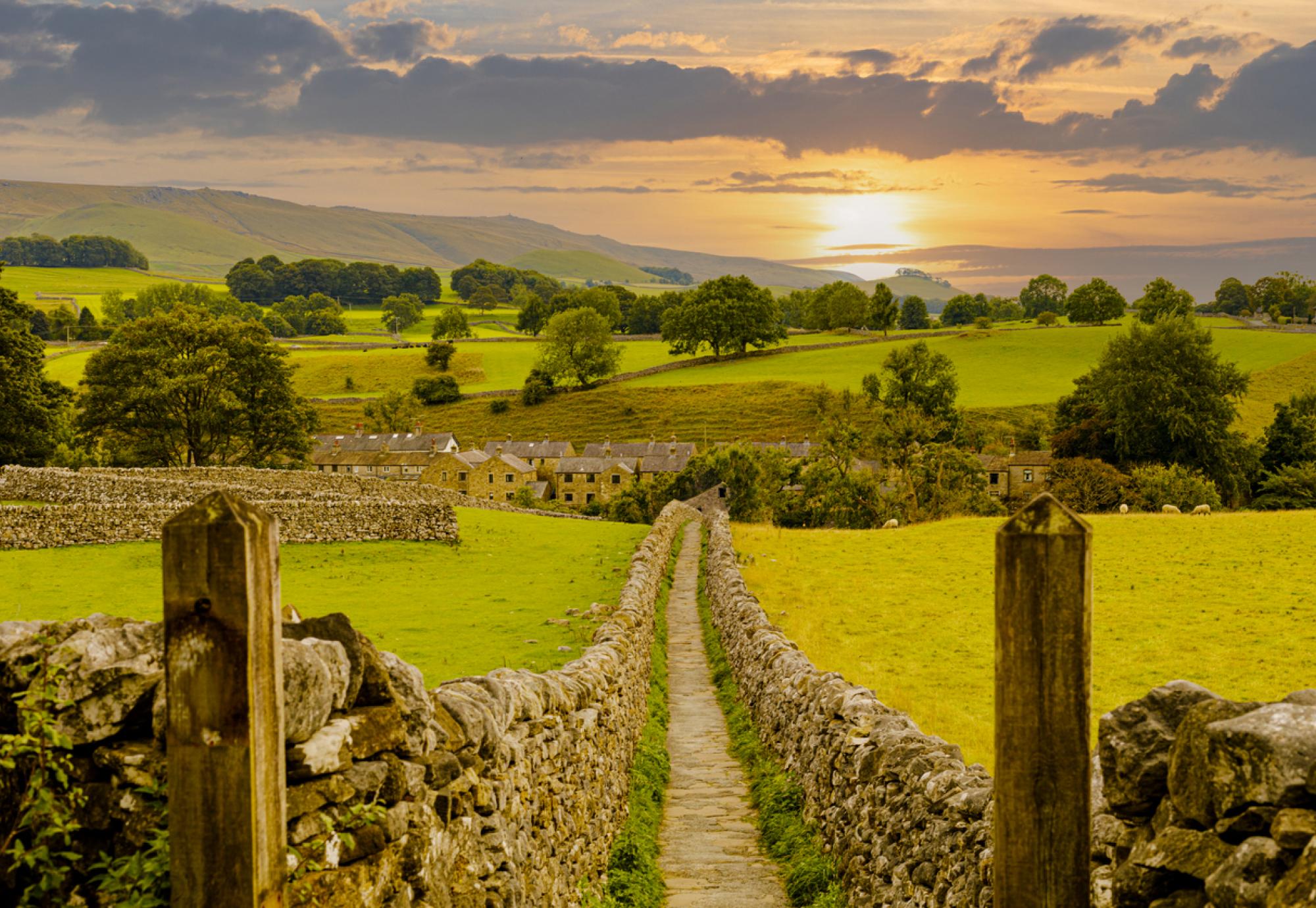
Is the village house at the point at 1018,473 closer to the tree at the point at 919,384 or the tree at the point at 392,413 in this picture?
the tree at the point at 919,384

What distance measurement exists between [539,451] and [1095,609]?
80717mm

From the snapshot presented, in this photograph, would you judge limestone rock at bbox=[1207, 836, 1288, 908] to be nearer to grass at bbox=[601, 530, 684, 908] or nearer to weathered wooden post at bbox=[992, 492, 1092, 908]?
weathered wooden post at bbox=[992, 492, 1092, 908]

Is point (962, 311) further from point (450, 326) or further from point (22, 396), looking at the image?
point (22, 396)

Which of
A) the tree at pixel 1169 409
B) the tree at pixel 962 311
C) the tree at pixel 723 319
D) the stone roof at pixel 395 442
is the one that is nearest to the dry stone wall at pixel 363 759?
the tree at pixel 1169 409

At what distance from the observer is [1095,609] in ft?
87.1

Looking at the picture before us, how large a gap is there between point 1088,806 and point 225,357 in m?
58.7

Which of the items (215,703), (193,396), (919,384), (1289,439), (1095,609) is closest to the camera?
(215,703)

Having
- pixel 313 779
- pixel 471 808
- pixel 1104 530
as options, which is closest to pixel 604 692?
pixel 471 808

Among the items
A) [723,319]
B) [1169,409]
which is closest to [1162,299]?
[723,319]

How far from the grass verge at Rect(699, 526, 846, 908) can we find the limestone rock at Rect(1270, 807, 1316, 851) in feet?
22.1

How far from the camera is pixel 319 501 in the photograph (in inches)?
1329

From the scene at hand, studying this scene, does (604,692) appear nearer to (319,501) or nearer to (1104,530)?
(319,501)

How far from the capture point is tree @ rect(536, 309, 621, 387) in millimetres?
126188

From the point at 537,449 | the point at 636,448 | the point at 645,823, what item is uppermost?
the point at 636,448
